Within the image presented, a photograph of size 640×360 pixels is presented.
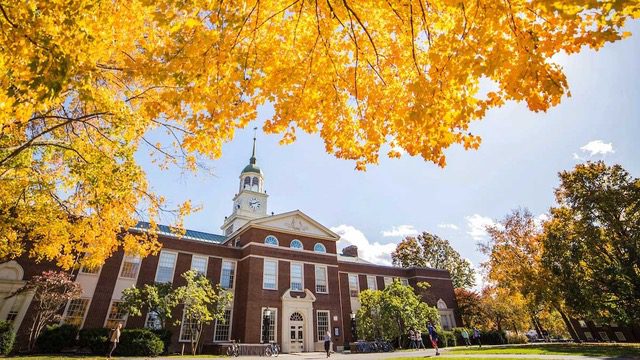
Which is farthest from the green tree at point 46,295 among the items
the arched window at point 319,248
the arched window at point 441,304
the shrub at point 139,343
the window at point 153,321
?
the arched window at point 441,304

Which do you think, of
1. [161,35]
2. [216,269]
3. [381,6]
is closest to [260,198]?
[216,269]

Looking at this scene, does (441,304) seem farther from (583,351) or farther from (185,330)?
(185,330)

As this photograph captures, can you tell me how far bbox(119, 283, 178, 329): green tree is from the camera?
18797mm

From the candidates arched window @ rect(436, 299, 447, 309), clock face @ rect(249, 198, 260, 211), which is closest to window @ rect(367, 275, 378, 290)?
arched window @ rect(436, 299, 447, 309)

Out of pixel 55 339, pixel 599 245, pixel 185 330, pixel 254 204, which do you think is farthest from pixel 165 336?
pixel 599 245

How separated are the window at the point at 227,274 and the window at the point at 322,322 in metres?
8.00

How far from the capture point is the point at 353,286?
33.2m

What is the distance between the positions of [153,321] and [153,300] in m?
3.40

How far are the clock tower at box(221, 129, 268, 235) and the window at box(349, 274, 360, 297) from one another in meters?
13.4

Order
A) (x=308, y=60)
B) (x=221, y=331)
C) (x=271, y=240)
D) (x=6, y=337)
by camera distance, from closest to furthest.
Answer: (x=308, y=60), (x=6, y=337), (x=221, y=331), (x=271, y=240)

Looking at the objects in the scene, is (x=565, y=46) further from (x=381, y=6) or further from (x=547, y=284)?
(x=547, y=284)

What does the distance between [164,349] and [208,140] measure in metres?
20.8

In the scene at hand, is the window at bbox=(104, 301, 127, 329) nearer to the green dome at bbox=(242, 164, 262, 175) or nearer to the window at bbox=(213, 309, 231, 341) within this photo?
the window at bbox=(213, 309, 231, 341)

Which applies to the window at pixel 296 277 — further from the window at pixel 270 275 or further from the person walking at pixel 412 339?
the person walking at pixel 412 339
